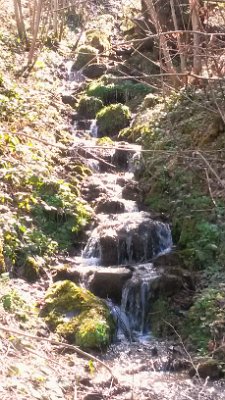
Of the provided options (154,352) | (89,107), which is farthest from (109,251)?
(89,107)

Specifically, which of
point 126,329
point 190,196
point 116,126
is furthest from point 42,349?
point 116,126

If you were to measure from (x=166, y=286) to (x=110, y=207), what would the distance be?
2657 mm

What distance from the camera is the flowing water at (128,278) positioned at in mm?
5891

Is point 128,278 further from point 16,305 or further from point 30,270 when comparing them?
point 16,305

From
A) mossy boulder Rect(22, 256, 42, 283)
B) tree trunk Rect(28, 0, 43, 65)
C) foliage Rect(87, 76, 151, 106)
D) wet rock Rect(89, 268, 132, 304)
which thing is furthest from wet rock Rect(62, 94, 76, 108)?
wet rock Rect(89, 268, 132, 304)

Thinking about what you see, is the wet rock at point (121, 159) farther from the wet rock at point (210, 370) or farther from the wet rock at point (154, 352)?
the wet rock at point (210, 370)

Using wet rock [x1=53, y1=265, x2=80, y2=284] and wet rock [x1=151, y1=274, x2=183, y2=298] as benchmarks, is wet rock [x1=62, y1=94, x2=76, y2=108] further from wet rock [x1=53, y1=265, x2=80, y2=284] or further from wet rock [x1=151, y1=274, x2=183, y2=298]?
wet rock [x1=151, y1=274, x2=183, y2=298]

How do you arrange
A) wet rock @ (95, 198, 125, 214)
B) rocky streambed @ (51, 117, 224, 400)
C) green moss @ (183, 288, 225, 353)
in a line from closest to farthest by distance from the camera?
rocky streambed @ (51, 117, 224, 400) < green moss @ (183, 288, 225, 353) < wet rock @ (95, 198, 125, 214)

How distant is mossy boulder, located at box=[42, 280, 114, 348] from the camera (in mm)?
6746

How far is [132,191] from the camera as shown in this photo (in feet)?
35.2

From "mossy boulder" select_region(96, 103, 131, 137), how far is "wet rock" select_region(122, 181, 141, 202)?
2.77m

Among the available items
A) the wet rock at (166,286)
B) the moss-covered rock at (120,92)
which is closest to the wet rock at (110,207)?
the wet rock at (166,286)

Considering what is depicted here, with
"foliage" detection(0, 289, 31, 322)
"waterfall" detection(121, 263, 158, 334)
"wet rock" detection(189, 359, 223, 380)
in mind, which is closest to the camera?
"wet rock" detection(189, 359, 223, 380)

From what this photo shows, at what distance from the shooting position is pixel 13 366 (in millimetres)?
4277
